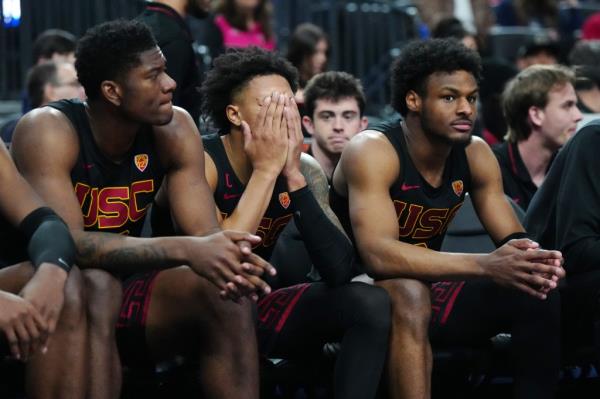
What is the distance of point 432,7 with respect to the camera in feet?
34.9

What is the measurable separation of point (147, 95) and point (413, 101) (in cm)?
110

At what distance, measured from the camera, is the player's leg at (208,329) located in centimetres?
386

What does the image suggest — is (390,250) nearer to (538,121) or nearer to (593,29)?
(538,121)

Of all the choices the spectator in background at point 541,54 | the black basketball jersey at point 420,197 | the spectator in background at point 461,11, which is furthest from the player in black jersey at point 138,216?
the spectator in background at point 461,11

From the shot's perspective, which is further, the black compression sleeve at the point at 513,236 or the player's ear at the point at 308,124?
the player's ear at the point at 308,124

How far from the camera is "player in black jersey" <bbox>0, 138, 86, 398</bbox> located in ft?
11.2

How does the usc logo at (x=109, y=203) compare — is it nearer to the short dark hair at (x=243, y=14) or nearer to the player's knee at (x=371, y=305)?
the player's knee at (x=371, y=305)

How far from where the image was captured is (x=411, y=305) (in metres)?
4.07

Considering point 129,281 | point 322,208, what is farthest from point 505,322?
point 129,281

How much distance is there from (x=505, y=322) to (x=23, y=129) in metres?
1.85

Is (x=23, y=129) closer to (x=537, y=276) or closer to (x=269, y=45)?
(x=537, y=276)

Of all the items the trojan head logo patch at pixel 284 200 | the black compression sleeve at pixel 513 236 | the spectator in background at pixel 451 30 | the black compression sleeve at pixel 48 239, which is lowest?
the black compression sleeve at pixel 513 236

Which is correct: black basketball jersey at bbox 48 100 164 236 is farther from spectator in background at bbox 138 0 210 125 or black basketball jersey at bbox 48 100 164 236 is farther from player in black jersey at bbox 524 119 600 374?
player in black jersey at bbox 524 119 600 374

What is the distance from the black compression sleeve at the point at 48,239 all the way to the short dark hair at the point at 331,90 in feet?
7.57
